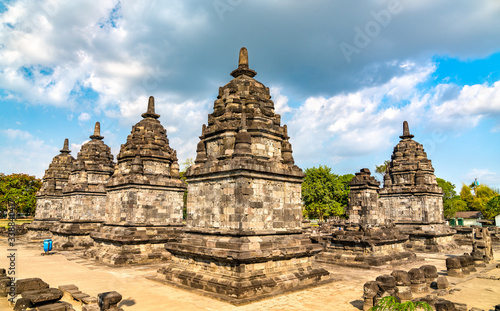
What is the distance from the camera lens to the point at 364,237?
16.7 meters

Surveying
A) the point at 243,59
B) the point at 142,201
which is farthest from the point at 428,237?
the point at 142,201

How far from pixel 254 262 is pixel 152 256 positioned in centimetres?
917

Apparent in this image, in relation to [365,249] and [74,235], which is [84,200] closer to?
[74,235]

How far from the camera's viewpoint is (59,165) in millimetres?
32969

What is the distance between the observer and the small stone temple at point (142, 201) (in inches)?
672

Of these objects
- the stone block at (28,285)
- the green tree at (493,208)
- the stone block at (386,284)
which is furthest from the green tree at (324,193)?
the stone block at (28,285)

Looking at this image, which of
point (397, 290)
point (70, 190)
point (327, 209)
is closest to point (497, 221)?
point (327, 209)

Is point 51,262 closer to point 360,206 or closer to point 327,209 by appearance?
point 360,206

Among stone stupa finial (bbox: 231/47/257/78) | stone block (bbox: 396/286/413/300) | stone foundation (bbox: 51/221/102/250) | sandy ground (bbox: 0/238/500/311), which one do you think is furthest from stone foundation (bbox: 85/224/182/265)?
stone block (bbox: 396/286/413/300)

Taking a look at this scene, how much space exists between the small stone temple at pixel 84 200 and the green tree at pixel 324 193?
115ft

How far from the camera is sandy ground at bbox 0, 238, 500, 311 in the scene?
29.4ft

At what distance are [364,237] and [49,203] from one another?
96.2ft

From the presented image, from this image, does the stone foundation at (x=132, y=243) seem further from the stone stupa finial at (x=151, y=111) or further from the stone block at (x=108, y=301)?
the stone block at (x=108, y=301)

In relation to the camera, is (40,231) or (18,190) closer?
(40,231)
